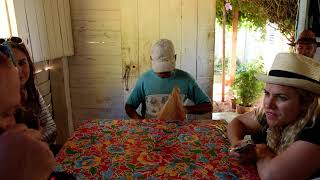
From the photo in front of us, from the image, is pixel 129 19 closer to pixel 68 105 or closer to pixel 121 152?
pixel 68 105

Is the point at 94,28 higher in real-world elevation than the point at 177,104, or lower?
higher

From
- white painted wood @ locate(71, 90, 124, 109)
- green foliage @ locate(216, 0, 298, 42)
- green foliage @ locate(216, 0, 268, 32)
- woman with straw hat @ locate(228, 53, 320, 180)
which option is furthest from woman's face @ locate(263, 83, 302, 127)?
green foliage @ locate(216, 0, 268, 32)

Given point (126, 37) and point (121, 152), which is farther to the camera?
point (126, 37)

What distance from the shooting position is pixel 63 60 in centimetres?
314

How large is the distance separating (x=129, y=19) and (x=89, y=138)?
1926 millimetres

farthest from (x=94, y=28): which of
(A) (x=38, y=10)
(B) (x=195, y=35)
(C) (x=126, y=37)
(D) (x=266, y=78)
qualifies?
(D) (x=266, y=78)

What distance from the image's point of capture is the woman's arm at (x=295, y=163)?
43.4 inches

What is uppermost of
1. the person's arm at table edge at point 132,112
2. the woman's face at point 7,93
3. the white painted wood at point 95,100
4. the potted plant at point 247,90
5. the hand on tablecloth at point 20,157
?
the woman's face at point 7,93

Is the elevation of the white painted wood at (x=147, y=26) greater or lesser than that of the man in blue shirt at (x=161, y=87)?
greater

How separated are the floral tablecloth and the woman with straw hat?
87 mm

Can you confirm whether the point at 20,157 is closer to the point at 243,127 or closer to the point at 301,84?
the point at 301,84

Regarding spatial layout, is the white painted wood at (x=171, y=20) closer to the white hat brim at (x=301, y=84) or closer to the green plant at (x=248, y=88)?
the white hat brim at (x=301, y=84)

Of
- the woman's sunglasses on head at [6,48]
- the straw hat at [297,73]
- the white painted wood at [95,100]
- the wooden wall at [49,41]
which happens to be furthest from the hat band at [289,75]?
the white painted wood at [95,100]

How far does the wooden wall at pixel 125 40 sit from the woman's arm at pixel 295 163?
2232 mm
